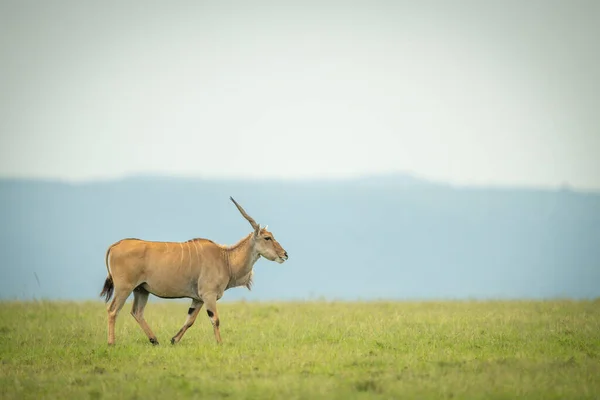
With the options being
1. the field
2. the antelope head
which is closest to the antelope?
the antelope head

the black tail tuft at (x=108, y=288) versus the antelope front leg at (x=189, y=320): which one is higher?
the black tail tuft at (x=108, y=288)

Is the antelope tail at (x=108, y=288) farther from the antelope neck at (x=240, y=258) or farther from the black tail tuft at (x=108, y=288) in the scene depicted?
the antelope neck at (x=240, y=258)

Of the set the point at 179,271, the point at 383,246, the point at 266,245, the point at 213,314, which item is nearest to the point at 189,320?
the point at 213,314

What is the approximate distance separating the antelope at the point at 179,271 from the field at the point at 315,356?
0.57 m

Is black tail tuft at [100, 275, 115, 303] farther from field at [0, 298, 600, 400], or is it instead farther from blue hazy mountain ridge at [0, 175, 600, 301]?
blue hazy mountain ridge at [0, 175, 600, 301]

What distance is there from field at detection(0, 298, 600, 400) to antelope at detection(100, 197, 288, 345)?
1.88 feet

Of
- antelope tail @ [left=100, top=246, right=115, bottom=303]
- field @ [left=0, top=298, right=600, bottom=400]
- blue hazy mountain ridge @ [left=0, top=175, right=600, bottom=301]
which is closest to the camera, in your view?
field @ [left=0, top=298, right=600, bottom=400]

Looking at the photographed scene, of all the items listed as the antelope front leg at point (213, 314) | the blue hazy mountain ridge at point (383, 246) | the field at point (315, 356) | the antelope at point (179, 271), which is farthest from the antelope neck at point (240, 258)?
the blue hazy mountain ridge at point (383, 246)

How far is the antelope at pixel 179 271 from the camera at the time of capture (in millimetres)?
17625

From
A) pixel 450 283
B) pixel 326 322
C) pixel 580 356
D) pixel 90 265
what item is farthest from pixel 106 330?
pixel 450 283

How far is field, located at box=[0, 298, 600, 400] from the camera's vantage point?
13523 millimetres

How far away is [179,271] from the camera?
18.0 m

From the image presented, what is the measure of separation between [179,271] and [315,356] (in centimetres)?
338

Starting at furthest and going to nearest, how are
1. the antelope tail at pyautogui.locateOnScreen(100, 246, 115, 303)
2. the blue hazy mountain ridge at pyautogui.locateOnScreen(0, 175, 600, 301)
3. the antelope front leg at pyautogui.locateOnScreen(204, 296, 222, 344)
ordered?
the blue hazy mountain ridge at pyautogui.locateOnScreen(0, 175, 600, 301)
the antelope tail at pyautogui.locateOnScreen(100, 246, 115, 303)
the antelope front leg at pyautogui.locateOnScreen(204, 296, 222, 344)
